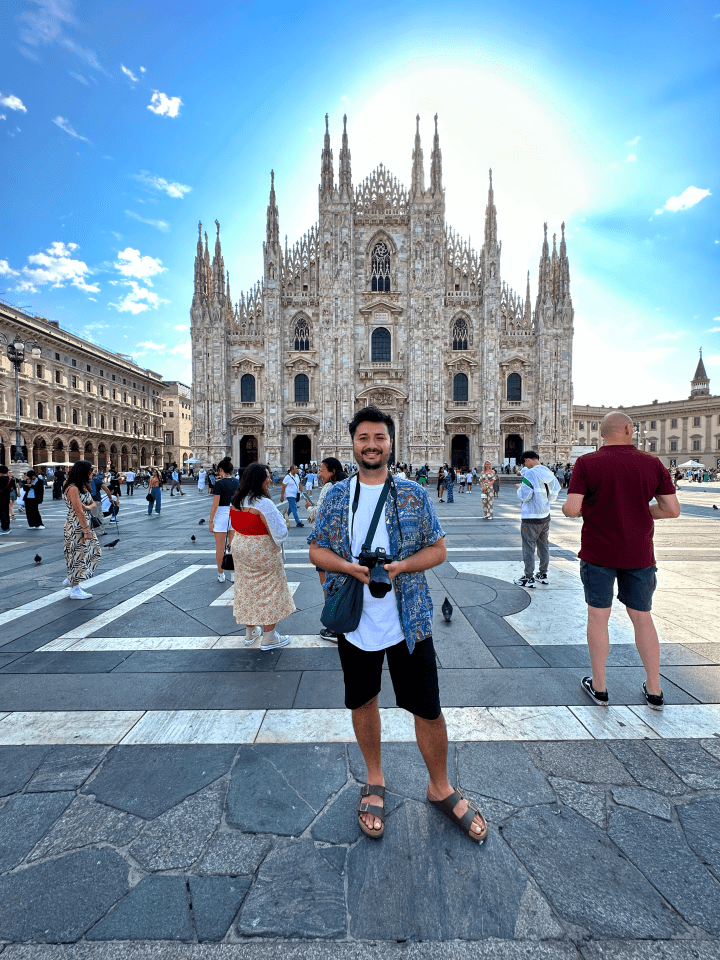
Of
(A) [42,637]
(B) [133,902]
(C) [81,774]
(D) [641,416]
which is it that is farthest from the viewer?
(D) [641,416]

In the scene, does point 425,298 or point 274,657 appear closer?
point 274,657

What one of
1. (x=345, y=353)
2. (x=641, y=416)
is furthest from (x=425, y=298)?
(x=641, y=416)

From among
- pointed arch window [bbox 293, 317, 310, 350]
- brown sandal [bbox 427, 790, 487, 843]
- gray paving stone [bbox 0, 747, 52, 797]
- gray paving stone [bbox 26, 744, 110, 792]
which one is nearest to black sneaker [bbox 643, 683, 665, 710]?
brown sandal [bbox 427, 790, 487, 843]

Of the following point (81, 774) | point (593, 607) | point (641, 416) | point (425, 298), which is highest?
point (425, 298)

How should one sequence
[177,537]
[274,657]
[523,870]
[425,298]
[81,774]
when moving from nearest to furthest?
[523,870], [81,774], [274,657], [177,537], [425,298]

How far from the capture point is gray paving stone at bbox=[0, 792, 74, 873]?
183cm

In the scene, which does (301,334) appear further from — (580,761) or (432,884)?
(432,884)

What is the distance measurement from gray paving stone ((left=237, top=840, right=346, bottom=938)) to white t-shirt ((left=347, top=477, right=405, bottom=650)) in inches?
33.2

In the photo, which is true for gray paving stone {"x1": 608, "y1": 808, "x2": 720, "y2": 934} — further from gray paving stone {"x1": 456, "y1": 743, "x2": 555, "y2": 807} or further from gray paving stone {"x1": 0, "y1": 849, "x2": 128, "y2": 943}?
gray paving stone {"x1": 0, "y1": 849, "x2": 128, "y2": 943}

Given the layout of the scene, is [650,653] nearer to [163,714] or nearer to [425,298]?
[163,714]

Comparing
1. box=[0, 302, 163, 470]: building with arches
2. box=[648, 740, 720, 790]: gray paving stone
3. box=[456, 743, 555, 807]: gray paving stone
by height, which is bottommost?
box=[456, 743, 555, 807]: gray paving stone

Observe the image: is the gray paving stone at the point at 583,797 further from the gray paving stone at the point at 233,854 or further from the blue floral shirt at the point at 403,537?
the gray paving stone at the point at 233,854

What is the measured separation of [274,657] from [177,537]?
21.7 ft

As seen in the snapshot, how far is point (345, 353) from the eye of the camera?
3155 cm
